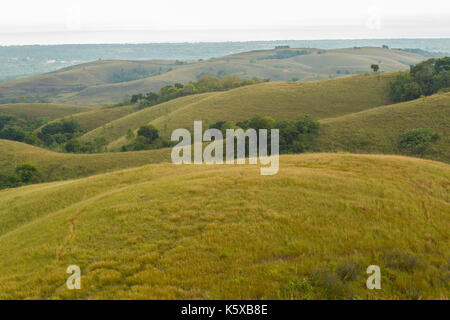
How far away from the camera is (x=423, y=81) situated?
84.3 meters

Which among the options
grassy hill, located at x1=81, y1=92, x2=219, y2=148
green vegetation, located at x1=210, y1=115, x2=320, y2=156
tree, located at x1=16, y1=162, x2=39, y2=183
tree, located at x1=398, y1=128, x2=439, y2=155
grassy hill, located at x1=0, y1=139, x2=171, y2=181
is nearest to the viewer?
tree, located at x1=398, y1=128, x2=439, y2=155

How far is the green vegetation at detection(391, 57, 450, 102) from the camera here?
79812 mm

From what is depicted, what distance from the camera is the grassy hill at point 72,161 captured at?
5512 centimetres

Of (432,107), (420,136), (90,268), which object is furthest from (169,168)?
(432,107)

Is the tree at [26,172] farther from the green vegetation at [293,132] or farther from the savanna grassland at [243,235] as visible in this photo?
the green vegetation at [293,132]

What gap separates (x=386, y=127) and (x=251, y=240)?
56863 mm

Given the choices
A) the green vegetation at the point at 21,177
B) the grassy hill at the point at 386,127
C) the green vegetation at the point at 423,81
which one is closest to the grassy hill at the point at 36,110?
the green vegetation at the point at 21,177

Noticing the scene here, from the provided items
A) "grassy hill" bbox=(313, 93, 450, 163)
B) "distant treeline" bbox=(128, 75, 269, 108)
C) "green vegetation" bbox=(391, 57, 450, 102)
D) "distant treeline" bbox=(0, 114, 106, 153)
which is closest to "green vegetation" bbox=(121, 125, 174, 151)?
"distant treeline" bbox=(0, 114, 106, 153)

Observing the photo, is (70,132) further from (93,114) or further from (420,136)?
(420,136)

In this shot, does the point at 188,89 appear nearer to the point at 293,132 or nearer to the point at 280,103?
the point at 280,103

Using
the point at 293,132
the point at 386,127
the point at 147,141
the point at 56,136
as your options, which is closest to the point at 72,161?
the point at 147,141

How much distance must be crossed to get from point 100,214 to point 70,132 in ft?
340

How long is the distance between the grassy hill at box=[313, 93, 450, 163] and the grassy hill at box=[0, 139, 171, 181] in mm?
35499

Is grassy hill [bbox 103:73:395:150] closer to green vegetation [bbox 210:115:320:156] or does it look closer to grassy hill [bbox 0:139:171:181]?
grassy hill [bbox 0:139:171:181]
